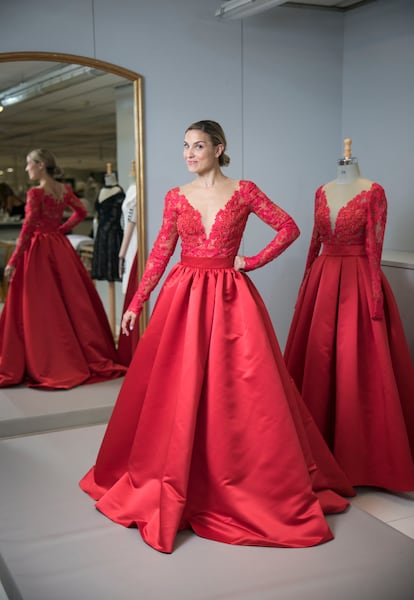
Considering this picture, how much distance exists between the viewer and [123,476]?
3014 mm

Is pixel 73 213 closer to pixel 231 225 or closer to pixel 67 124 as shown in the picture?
pixel 67 124

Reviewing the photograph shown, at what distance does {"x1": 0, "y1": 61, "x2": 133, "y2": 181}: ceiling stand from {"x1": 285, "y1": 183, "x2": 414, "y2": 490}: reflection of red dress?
1553mm

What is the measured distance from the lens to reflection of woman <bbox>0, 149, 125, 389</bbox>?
4.43 meters

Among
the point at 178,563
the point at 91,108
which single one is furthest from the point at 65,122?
→ the point at 178,563

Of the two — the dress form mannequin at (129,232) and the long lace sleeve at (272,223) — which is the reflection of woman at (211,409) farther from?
the dress form mannequin at (129,232)

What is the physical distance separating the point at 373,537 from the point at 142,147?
9.18ft

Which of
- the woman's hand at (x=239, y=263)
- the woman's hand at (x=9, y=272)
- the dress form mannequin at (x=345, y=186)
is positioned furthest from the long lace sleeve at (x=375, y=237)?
the woman's hand at (x=9, y=272)

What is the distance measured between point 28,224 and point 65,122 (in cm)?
67

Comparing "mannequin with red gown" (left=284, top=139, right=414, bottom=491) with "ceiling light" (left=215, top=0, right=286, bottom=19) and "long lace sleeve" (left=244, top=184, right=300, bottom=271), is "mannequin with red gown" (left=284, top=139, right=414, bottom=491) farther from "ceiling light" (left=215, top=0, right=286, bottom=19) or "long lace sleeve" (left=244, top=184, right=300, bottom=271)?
"ceiling light" (left=215, top=0, right=286, bottom=19)

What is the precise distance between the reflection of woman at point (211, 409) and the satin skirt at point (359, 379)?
1.21 feet

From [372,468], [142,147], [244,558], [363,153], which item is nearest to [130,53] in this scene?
[142,147]

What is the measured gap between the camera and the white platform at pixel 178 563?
7.86ft

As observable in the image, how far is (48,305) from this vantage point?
4.50 meters

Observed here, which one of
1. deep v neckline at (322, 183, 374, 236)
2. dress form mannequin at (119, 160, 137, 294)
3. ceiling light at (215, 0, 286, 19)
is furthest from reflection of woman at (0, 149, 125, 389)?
Result: deep v neckline at (322, 183, 374, 236)
